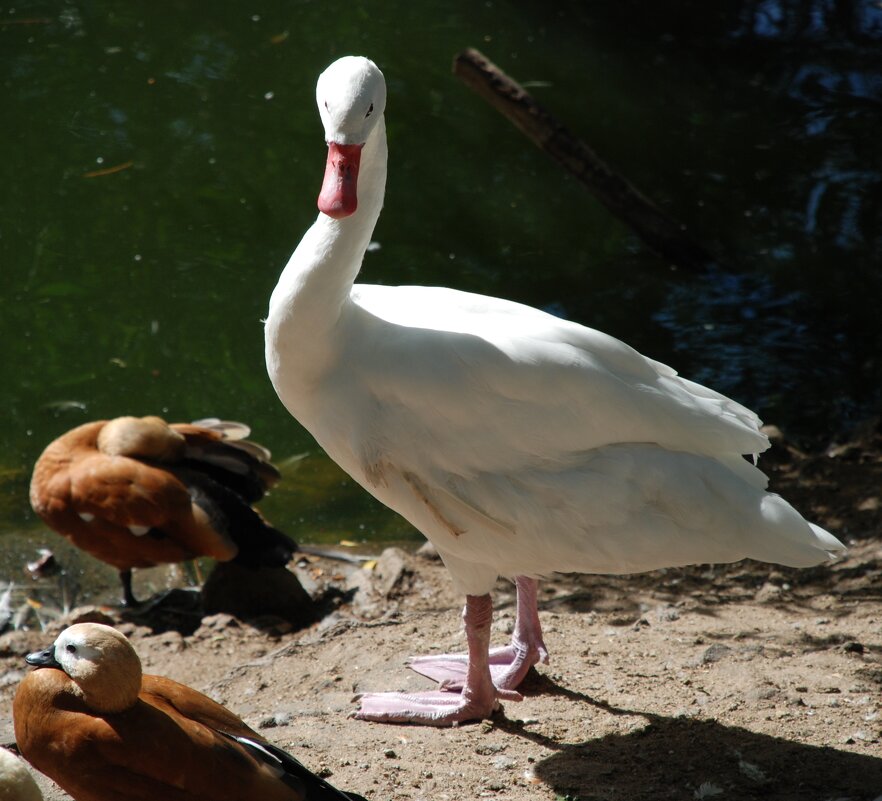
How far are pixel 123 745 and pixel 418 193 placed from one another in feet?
24.0

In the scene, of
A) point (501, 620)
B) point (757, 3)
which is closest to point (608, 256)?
point (501, 620)

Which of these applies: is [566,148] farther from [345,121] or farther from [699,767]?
[699,767]

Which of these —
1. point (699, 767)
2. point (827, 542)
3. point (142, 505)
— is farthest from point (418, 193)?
point (699, 767)

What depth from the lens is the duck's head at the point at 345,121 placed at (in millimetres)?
3553

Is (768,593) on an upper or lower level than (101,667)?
lower

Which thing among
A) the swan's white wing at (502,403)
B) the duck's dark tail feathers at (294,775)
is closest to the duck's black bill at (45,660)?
the duck's dark tail feathers at (294,775)

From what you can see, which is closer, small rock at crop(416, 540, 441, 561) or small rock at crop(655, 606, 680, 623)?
small rock at crop(655, 606, 680, 623)

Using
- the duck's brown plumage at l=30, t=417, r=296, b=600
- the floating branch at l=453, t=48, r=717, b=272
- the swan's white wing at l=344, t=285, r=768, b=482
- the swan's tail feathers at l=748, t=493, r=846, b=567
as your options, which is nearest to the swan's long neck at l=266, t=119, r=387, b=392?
the swan's white wing at l=344, t=285, r=768, b=482

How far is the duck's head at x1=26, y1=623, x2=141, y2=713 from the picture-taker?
3236 mm

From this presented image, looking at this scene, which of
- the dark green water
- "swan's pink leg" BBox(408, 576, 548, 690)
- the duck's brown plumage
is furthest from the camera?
the dark green water

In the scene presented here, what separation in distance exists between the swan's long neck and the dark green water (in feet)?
9.76

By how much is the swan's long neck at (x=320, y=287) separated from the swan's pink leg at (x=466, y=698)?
3.68 feet

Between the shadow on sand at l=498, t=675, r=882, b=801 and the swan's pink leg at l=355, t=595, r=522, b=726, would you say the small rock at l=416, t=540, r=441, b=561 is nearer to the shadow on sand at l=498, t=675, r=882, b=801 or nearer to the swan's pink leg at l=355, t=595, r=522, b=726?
the swan's pink leg at l=355, t=595, r=522, b=726

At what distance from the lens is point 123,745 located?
323cm
